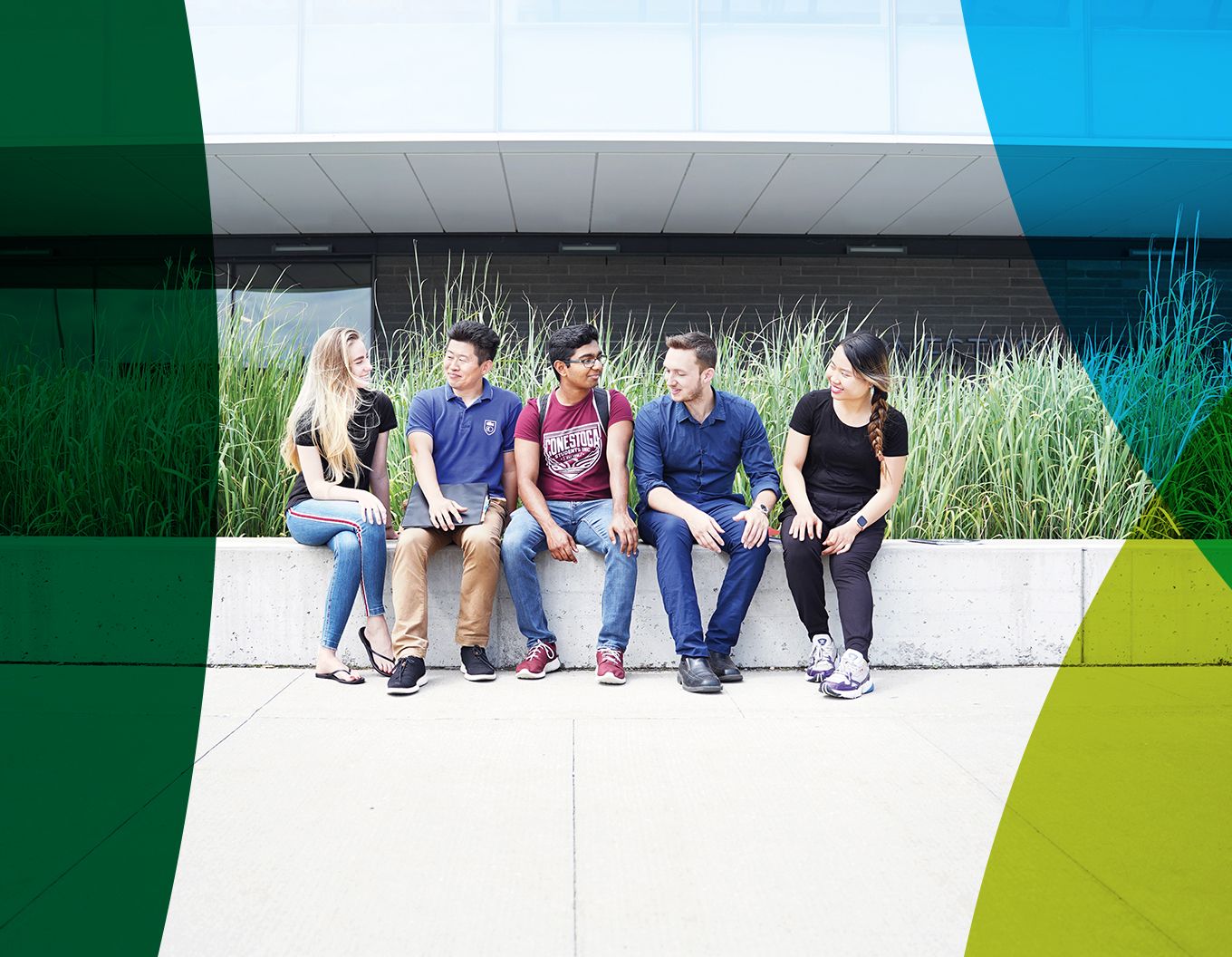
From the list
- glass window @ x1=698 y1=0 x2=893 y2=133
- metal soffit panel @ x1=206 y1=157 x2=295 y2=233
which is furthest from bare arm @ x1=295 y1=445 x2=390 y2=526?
metal soffit panel @ x1=206 y1=157 x2=295 y2=233

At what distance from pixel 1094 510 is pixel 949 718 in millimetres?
1827

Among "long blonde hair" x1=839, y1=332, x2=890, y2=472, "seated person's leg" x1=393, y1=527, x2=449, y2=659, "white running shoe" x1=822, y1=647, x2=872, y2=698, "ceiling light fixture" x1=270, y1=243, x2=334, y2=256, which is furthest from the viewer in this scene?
"ceiling light fixture" x1=270, y1=243, x2=334, y2=256

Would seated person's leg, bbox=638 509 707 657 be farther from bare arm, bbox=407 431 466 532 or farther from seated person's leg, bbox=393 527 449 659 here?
seated person's leg, bbox=393 527 449 659

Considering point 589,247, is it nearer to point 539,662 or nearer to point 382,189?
point 382,189

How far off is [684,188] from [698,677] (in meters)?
7.05

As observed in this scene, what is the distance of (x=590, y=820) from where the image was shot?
2.48 metres

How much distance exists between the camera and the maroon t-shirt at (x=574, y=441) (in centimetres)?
426

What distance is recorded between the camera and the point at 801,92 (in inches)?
353

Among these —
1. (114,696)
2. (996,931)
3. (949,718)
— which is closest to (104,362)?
(114,696)

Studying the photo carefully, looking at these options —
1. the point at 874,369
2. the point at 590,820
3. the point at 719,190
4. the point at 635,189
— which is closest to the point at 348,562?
the point at 590,820

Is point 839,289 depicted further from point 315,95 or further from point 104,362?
point 104,362

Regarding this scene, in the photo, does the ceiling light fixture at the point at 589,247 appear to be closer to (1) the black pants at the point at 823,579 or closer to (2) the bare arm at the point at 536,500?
(2) the bare arm at the point at 536,500

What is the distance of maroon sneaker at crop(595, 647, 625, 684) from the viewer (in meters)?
3.95
